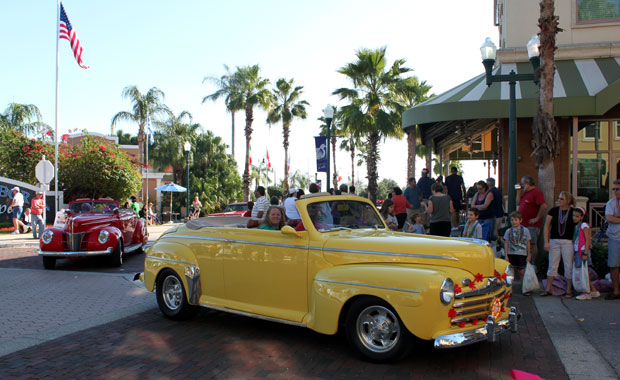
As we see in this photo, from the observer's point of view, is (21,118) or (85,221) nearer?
(85,221)

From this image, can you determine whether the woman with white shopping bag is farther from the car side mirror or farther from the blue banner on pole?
the blue banner on pole

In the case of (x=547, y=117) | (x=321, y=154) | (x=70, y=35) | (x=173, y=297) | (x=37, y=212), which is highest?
(x=70, y=35)

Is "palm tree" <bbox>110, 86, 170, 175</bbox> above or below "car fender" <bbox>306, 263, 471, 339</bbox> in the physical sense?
above

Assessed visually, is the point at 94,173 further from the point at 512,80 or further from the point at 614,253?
the point at 614,253

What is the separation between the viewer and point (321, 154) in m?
17.0

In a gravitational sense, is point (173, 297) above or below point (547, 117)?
below

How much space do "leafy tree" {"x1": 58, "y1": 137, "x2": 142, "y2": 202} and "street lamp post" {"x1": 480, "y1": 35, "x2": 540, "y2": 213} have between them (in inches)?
796

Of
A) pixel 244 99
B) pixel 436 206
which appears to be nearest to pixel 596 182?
pixel 436 206

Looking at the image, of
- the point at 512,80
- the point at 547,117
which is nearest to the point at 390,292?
the point at 547,117

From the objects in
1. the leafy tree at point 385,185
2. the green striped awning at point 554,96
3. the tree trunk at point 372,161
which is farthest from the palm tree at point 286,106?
the leafy tree at point 385,185

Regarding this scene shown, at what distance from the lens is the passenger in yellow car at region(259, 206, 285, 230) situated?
614 centimetres

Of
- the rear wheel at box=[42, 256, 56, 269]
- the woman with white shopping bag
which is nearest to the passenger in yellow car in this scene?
the woman with white shopping bag

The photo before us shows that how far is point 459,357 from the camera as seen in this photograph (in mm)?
5012

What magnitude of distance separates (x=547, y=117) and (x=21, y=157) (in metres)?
27.2
